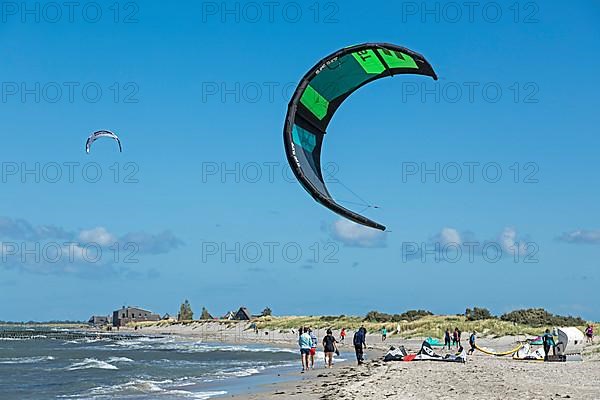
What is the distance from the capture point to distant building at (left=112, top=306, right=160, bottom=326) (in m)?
123

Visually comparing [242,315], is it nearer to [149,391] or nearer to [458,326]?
[458,326]

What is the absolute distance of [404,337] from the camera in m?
39.1

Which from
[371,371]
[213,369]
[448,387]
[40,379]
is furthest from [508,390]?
[40,379]

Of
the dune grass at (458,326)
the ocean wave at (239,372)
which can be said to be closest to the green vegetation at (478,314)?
the dune grass at (458,326)

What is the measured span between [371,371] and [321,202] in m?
11.0

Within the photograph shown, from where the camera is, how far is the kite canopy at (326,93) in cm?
678

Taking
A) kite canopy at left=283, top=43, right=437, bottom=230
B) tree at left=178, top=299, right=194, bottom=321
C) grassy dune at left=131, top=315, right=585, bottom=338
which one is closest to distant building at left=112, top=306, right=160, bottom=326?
tree at left=178, top=299, right=194, bottom=321

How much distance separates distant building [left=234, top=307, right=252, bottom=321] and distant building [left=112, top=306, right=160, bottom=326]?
3242cm

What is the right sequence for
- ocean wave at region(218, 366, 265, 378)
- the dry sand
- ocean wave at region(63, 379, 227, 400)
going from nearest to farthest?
the dry sand, ocean wave at region(63, 379, 227, 400), ocean wave at region(218, 366, 265, 378)

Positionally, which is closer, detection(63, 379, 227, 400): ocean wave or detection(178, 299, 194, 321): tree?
detection(63, 379, 227, 400): ocean wave

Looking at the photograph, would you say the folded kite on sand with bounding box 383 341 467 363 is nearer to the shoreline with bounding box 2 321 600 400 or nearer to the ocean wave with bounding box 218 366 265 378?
the shoreline with bounding box 2 321 600 400

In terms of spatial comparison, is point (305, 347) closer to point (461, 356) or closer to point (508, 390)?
point (461, 356)

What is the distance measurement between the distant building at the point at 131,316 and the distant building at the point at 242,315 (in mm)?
32419

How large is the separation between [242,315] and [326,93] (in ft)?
291
